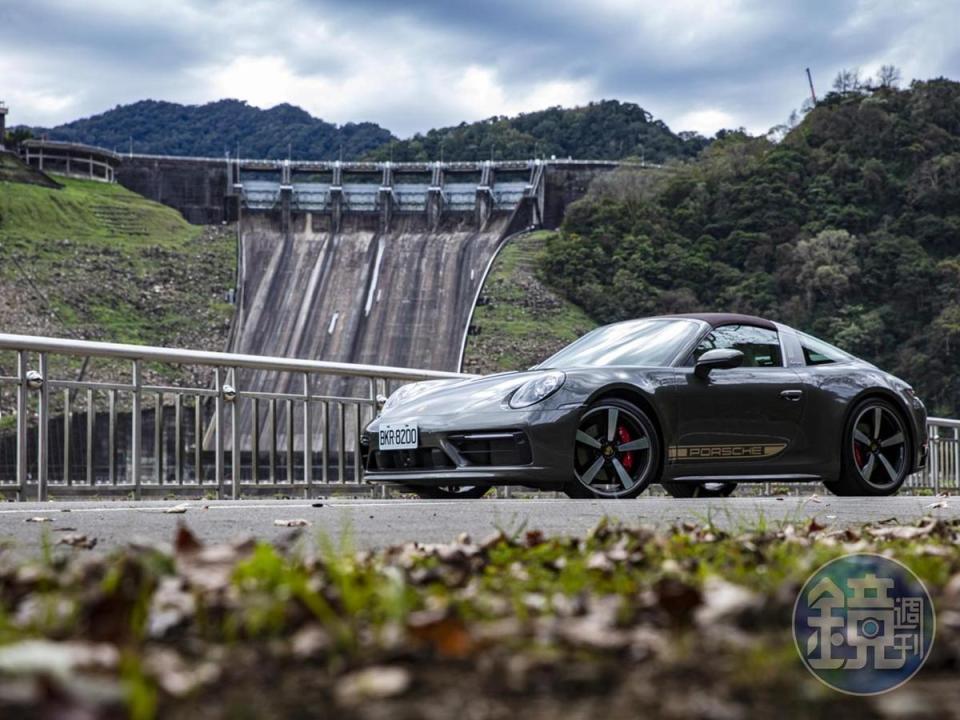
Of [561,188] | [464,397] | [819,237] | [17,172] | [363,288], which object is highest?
[17,172]

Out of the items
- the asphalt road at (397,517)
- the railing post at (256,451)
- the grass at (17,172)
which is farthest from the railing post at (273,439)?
the grass at (17,172)

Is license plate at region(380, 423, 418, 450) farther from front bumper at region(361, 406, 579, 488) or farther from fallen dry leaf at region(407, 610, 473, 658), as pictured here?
fallen dry leaf at region(407, 610, 473, 658)

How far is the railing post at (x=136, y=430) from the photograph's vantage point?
1007cm

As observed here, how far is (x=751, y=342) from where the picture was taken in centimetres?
980

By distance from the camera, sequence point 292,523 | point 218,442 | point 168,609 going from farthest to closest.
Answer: point 218,442 < point 292,523 < point 168,609

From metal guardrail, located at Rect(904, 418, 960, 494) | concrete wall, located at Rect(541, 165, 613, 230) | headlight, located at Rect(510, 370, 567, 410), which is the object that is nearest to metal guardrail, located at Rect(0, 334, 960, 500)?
headlight, located at Rect(510, 370, 567, 410)

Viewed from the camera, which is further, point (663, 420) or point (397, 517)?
point (663, 420)

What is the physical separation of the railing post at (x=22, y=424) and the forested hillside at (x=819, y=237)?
7689 centimetres

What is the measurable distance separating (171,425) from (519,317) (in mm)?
75335

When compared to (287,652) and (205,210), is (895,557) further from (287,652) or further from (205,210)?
(205,210)

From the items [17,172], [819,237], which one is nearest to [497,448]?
[819,237]

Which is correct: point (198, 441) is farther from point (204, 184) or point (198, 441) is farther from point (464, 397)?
point (204, 184)

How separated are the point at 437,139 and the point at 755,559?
143m

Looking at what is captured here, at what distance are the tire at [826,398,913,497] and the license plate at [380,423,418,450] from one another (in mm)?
3107
